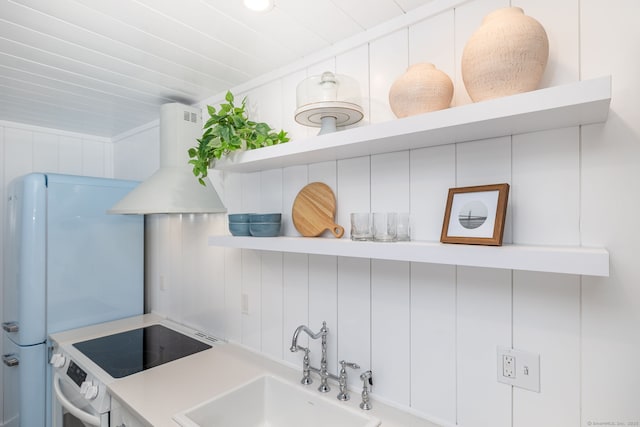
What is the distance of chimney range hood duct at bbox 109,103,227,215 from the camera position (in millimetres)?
1662

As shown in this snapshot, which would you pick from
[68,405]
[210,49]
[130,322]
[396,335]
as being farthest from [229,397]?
[210,49]

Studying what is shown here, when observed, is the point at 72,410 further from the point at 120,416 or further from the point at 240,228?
the point at 240,228

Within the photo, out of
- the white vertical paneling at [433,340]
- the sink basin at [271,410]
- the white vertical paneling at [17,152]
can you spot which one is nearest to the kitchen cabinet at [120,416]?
the sink basin at [271,410]

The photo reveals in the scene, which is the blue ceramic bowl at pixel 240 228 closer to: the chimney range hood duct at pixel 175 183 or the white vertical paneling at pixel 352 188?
the chimney range hood duct at pixel 175 183

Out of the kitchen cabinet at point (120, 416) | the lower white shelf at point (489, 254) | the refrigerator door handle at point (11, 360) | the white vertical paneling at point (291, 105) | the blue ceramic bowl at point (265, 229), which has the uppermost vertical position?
the white vertical paneling at point (291, 105)

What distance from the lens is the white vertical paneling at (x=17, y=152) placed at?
7.87 feet

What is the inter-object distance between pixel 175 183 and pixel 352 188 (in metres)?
0.99

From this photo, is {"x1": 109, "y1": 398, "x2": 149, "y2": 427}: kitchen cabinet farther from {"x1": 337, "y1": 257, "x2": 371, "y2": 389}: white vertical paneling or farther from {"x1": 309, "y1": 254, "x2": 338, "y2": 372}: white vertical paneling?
{"x1": 337, "y1": 257, "x2": 371, "y2": 389}: white vertical paneling

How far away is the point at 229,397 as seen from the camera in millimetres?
1347

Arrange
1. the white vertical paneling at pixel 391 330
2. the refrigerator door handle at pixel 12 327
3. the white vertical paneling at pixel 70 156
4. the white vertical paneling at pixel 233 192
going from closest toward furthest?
1. the white vertical paneling at pixel 391 330
2. the white vertical paneling at pixel 233 192
3. the refrigerator door handle at pixel 12 327
4. the white vertical paneling at pixel 70 156

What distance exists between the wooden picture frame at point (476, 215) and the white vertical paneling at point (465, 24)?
310 millimetres

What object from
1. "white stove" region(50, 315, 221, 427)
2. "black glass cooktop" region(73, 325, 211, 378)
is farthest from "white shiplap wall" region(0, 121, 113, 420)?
"black glass cooktop" region(73, 325, 211, 378)

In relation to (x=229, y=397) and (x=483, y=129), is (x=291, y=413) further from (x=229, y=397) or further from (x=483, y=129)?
(x=483, y=129)

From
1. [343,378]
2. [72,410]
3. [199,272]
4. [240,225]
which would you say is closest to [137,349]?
[72,410]
